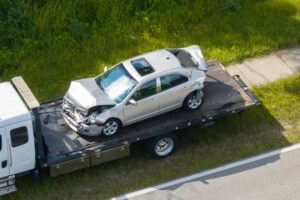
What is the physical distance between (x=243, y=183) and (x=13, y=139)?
5.40m

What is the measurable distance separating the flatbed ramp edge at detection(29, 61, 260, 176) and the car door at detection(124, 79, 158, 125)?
0.26 metres

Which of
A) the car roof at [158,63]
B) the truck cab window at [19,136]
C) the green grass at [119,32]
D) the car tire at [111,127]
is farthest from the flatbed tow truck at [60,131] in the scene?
the green grass at [119,32]

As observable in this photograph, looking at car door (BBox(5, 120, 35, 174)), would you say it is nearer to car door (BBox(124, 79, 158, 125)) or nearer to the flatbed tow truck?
the flatbed tow truck

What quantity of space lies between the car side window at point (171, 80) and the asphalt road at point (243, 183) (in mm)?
2247

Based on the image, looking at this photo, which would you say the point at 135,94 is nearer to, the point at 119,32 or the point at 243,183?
the point at 243,183

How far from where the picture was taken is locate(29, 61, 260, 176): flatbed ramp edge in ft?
47.1

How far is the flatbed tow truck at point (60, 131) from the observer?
13633 millimetres

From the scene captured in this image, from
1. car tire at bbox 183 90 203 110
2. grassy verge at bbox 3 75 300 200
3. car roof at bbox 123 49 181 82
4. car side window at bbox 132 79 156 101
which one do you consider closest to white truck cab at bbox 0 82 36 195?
grassy verge at bbox 3 75 300 200

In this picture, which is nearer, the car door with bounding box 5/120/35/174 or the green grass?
the car door with bounding box 5/120/35/174

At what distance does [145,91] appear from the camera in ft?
49.2

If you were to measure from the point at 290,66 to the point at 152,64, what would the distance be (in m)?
5.30

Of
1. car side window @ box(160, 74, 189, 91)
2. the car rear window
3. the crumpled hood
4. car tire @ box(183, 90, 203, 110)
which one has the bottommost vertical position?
car tire @ box(183, 90, 203, 110)

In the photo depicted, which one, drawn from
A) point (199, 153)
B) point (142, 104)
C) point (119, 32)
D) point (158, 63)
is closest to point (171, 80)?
point (158, 63)

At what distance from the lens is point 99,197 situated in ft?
47.4
